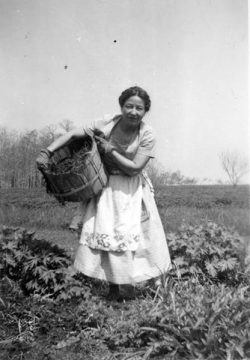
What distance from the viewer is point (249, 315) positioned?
2.22 m

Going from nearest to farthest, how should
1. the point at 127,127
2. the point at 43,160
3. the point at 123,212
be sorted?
the point at 43,160 < the point at 123,212 < the point at 127,127

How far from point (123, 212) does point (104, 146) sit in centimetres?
57

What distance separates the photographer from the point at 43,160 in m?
2.91

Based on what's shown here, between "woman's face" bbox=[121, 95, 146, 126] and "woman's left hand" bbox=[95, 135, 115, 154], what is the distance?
0.27 meters

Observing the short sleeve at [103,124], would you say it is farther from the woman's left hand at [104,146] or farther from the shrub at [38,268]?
the shrub at [38,268]

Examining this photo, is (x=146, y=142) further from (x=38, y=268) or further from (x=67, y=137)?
Result: (x=38, y=268)

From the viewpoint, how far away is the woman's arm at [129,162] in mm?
3023

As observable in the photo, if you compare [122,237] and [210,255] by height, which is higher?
[122,237]

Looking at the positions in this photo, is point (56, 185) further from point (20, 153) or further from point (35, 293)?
point (20, 153)

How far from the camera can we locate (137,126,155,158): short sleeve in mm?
3197

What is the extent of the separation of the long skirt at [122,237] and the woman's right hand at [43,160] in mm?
Answer: 551

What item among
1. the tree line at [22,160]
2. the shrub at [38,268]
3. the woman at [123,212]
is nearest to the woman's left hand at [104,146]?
the woman at [123,212]

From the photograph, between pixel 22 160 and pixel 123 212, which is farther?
pixel 22 160

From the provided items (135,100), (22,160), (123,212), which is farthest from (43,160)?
(22,160)
